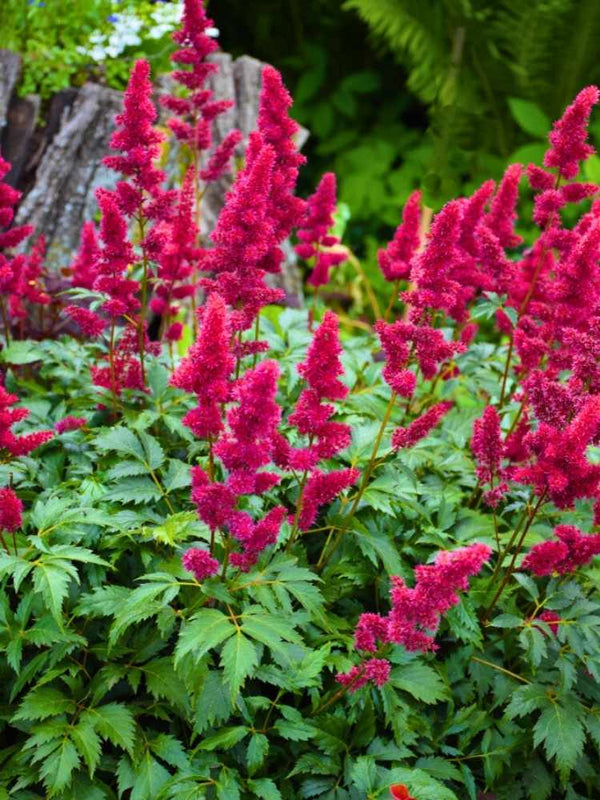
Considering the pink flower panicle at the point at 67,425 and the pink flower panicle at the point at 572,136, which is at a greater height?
the pink flower panicle at the point at 572,136

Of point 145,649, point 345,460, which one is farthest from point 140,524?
point 345,460

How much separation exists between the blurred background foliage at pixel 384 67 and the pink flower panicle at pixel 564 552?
3.92m

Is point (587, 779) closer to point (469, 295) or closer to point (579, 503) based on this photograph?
point (579, 503)

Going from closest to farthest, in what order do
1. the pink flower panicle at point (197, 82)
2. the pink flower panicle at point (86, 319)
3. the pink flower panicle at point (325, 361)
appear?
1. the pink flower panicle at point (325, 361)
2. the pink flower panicle at point (86, 319)
3. the pink flower panicle at point (197, 82)

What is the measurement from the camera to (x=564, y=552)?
2.51 m

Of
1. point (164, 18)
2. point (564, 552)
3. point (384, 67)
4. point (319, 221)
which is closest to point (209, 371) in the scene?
point (564, 552)

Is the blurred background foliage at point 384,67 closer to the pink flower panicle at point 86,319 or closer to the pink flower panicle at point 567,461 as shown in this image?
the pink flower panicle at point 86,319

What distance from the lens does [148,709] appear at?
2.58m

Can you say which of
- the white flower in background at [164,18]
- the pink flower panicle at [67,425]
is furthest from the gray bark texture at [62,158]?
the pink flower panicle at [67,425]

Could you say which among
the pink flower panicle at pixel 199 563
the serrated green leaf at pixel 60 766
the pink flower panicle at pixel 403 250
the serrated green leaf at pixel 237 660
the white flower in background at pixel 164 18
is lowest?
the serrated green leaf at pixel 60 766

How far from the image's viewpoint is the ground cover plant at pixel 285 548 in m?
2.30

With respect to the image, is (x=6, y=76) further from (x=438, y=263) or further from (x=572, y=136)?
(x=438, y=263)

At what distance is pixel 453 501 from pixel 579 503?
0.56m

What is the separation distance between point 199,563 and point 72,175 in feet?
12.2
